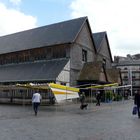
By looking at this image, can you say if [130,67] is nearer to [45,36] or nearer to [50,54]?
[45,36]

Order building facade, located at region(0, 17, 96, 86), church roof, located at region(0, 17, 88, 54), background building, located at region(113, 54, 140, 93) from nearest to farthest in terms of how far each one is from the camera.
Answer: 1. building facade, located at region(0, 17, 96, 86)
2. church roof, located at region(0, 17, 88, 54)
3. background building, located at region(113, 54, 140, 93)

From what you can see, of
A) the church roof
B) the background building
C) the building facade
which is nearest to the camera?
the building facade

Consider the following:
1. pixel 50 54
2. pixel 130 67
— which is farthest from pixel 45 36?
pixel 130 67

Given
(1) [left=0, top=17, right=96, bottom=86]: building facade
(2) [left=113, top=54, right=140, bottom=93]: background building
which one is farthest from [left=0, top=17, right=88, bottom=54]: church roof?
(2) [left=113, top=54, right=140, bottom=93]: background building

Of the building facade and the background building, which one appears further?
the background building

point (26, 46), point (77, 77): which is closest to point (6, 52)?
point (26, 46)

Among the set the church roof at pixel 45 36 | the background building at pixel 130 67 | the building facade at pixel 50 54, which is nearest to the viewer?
the building facade at pixel 50 54

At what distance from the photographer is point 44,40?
3975 cm

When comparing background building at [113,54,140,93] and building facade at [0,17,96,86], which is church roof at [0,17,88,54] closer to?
building facade at [0,17,96,86]

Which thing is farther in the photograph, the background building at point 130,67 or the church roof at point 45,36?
the background building at point 130,67

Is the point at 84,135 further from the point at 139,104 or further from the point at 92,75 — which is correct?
the point at 92,75

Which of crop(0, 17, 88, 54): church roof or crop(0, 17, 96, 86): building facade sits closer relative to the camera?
crop(0, 17, 96, 86): building facade

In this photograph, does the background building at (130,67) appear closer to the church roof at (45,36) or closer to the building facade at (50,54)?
the church roof at (45,36)

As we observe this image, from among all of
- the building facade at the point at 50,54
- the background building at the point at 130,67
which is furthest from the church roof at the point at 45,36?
the background building at the point at 130,67
